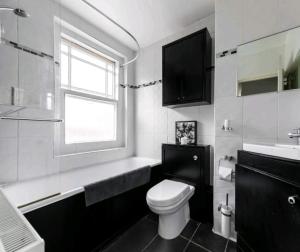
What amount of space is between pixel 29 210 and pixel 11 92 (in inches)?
41.9

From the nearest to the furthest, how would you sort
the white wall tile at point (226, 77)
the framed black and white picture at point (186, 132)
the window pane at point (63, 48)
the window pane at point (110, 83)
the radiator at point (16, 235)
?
1. the radiator at point (16, 235)
2. the white wall tile at point (226, 77)
3. the window pane at point (63, 48)
4. the framed black and white picture at point (186, 132)
5. the window pane at point (110, 83)

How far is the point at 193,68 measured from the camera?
1827 mm

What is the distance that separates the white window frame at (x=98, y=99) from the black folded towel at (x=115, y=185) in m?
0.82

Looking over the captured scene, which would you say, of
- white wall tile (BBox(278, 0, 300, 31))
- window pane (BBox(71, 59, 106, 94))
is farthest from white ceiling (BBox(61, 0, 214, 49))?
white wall tile (BBox(278, 0, 300, 31))

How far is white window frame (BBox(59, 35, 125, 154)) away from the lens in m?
1.88

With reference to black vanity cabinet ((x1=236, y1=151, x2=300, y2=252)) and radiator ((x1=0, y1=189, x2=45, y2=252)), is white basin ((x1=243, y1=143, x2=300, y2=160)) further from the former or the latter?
radiator ((x1=0, y1=189, x2=45, y2=252))

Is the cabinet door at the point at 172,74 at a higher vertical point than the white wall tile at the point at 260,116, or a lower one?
higher

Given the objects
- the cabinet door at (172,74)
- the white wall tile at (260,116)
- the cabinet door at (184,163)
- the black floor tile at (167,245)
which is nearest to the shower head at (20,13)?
the cabinet door at (172,74)

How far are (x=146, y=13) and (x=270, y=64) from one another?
151cm

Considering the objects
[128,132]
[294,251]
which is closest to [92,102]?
[128,132]

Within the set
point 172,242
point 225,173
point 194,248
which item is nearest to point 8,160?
point 172,242

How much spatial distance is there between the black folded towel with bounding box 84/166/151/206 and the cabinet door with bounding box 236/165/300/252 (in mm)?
1011

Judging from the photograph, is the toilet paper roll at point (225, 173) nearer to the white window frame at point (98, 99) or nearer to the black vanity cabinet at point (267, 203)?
the black vanity cabinet at point (267, 203)

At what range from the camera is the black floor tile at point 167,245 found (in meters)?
1.42
